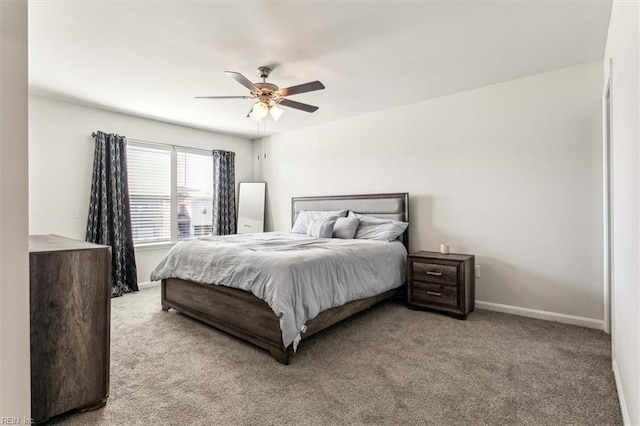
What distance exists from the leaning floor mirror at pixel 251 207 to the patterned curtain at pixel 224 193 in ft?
0.49

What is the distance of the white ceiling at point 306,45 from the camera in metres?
2.18

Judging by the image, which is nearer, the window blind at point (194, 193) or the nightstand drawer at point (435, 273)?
the nightstand drawer at point (435, 273)

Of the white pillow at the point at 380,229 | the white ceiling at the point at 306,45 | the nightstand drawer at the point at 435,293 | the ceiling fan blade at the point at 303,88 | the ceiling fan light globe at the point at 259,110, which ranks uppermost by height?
the white ceiling at the point at 306,45

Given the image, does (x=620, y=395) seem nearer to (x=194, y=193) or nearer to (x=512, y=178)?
(x=512, y=178)

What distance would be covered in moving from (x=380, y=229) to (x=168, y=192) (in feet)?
11.4

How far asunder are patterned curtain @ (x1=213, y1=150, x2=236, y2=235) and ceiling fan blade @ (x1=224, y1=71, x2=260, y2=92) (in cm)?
309

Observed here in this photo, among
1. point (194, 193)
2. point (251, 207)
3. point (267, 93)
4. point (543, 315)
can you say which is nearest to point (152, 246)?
point (194, 193)

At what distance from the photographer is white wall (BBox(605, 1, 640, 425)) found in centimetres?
133

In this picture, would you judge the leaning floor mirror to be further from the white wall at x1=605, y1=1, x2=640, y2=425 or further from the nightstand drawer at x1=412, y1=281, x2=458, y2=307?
the white wall at x1=605, y1=1, x2=640, y2=425

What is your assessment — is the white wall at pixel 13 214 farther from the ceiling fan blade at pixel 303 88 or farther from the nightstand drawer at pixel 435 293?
the nightstand drawer at pixel 435 293

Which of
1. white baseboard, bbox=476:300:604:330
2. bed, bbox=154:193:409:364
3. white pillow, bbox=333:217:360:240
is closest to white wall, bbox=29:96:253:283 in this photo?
bed, bbox=154:193:409:364

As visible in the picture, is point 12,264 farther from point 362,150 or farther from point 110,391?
point 362,150

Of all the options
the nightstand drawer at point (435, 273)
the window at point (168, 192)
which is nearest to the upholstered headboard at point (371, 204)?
the nightstand drawer at point (435, 273)

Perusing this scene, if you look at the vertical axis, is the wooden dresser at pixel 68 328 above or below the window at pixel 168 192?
below
